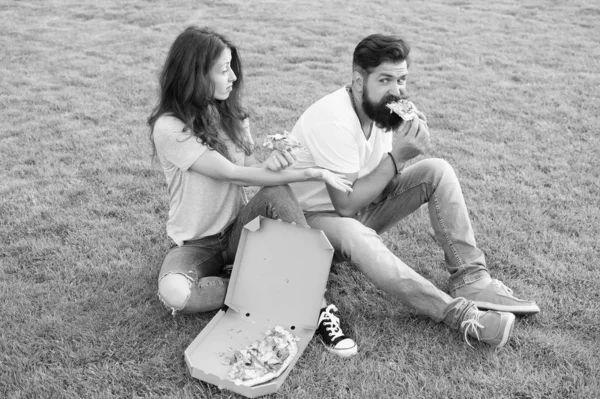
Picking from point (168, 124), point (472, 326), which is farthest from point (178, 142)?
point (472, 326)

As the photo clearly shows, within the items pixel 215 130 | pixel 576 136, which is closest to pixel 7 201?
pixel 215 130

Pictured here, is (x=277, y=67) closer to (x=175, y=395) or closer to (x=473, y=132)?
(x=473, y=132)

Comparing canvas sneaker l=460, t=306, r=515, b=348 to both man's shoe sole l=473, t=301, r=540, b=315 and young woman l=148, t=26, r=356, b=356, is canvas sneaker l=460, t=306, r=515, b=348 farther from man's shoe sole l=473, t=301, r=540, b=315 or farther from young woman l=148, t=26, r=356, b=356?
young woman l=148, t=26, r=356, b=356

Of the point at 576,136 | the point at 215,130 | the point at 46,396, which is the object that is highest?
the point at 215,130

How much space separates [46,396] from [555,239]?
3.42m

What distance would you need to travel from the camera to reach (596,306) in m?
3.54

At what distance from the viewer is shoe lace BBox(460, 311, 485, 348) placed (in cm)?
316

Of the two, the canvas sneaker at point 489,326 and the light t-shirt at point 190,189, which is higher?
the light t-shirt at point 190,189

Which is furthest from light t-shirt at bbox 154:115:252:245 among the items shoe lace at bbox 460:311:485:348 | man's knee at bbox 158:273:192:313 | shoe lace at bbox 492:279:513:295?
shoe lace at bbox 492:279:513:295

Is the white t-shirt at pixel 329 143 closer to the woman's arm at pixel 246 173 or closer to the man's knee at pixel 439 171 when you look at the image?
the woman's arm at pixel 246 173

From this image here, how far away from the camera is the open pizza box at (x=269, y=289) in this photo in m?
3.17

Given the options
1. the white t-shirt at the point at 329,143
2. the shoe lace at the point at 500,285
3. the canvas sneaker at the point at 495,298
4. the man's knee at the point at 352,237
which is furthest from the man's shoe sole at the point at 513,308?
the white t-shirt at the point at 329,143

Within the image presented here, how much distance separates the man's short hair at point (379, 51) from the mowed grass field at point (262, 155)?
1.34m

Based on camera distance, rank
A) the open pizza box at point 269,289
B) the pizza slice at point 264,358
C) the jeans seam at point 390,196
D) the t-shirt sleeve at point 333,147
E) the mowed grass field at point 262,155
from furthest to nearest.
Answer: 1. the jeans seam at point 390,196
2. the t-shirt sleeve at point 333,147
3. the open pizza box at point 269,289
4. the mowed grass field at point 262,155
5. the pizza slice at point 264,358
